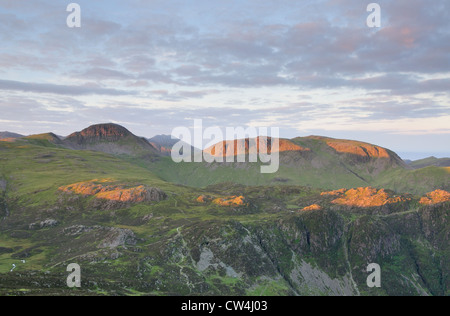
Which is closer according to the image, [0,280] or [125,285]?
[0,280]

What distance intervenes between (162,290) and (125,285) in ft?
71.9
